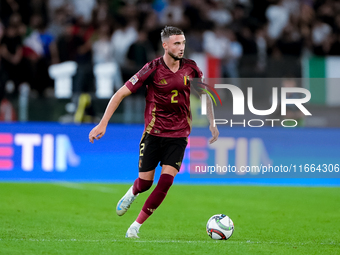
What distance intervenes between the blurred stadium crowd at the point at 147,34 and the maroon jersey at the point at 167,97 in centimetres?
660

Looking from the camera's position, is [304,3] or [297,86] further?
[304,3]

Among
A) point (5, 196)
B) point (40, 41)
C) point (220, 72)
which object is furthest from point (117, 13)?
point (5, 196)

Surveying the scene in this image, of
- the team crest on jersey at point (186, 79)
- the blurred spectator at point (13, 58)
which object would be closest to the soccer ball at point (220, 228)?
the team crest on jersey at point (186, 79)

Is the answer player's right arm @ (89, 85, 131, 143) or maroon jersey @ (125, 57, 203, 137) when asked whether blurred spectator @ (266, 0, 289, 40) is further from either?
player's right arm @ (89, 85, 131, 143)

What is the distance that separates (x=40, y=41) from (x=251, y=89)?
546 centimetres

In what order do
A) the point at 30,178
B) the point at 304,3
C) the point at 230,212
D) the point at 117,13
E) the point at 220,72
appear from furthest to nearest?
the point at 304,3 < the point at 117,13 < the point at 220,72 < the point at 30,178 < the point at 230,212

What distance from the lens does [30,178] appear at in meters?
12.3

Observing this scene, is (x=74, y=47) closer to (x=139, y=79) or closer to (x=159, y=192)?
(x=139, y=79)

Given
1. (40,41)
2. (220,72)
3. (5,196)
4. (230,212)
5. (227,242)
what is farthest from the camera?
(40,41)

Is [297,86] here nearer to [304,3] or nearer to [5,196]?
[304,3]

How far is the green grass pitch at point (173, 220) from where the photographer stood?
241 inches

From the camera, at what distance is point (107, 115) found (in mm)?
6344

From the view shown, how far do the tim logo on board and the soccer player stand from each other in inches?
232

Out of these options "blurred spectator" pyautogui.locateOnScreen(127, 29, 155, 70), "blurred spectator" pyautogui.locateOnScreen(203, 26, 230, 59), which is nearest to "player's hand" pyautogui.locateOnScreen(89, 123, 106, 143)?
"blurred spectator" pyautogui.locateOnScreen(127, 29, 155, 70)
